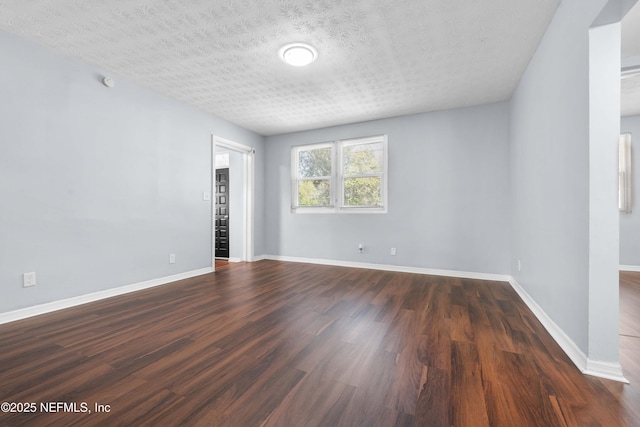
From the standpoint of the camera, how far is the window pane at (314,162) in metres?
5.03

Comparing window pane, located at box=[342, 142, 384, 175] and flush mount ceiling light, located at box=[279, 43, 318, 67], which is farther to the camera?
window pane, located at box=[342, 142, 384, 175]

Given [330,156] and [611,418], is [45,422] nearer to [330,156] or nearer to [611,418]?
[611,418]

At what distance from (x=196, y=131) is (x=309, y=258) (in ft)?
9.75

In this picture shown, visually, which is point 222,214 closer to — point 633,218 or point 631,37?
point 631,37

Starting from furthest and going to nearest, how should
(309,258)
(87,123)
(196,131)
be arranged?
(309,258), (196,131), (87,123)

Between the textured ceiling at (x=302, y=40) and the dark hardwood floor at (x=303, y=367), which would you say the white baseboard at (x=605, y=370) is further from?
the textured ceiling at (x=302, y=40)

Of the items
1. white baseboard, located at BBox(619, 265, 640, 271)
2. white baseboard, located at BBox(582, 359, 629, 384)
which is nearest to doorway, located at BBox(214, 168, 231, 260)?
white baseboard, located at BBox(582, 359, 629, 384)

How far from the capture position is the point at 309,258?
202 inches

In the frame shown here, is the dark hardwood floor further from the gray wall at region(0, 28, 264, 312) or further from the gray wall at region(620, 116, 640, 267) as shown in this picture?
the gray wall at region(620, 116, 640, 267)

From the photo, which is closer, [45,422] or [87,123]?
[45,422]

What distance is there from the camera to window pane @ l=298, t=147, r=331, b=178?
16.5ft

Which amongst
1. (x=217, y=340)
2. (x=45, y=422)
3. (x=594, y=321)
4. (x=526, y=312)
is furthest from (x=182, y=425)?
(x=526, y=312)

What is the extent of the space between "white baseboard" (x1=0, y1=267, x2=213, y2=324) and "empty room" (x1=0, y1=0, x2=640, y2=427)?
0.07 ft

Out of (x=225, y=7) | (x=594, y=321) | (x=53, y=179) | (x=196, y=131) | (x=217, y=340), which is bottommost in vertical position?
(x=217, y=340)
